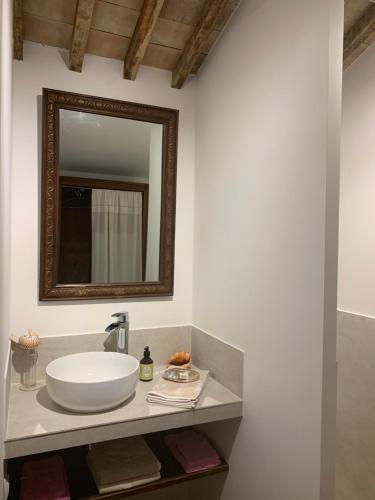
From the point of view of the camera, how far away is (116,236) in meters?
1.92

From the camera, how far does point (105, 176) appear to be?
1.88 metres

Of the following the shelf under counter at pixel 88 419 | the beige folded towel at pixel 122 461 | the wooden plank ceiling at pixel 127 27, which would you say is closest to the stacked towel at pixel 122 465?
the beige folded towel at pixel 122 461

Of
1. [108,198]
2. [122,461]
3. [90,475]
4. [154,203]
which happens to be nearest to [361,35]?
[154,203]

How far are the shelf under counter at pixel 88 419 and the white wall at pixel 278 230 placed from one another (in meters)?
0.17

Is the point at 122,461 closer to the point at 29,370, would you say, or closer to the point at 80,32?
the point at 29,370

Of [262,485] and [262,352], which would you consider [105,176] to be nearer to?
[262,352]

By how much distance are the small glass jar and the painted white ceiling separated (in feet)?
3.01

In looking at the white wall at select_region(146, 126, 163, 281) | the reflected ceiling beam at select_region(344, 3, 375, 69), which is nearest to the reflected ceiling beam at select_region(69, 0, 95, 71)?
the white wall at select_region(146, 126, 163, 281)

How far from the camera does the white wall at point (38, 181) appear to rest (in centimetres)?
173

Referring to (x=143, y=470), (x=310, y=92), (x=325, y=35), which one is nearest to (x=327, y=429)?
(x=143, y=470)

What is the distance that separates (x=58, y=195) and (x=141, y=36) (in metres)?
0.86

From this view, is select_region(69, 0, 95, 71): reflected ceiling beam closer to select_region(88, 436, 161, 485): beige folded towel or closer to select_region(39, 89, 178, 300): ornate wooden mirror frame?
select_region(39, 89, 178, 300): ornate wooden mirror frame

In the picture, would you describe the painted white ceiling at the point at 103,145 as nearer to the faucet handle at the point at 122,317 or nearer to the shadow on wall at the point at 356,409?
the faucet handle at the point at 122,317

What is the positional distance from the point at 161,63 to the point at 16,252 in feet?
Answer: 4.21
